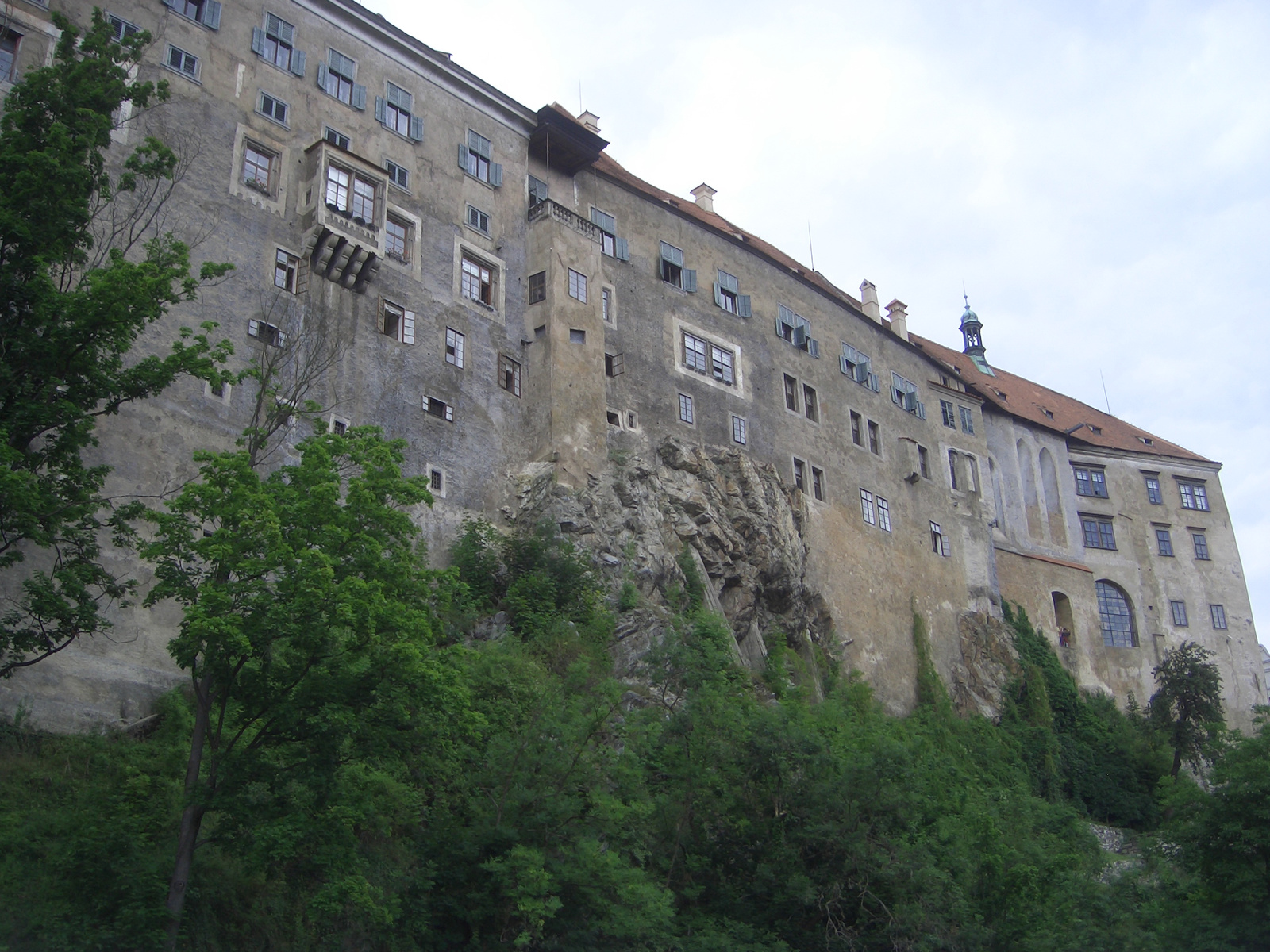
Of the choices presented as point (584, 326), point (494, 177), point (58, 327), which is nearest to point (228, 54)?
point (494, 177)

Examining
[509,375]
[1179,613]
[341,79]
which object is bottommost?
[1179,613]

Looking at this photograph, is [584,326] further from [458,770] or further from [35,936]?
[35,936]

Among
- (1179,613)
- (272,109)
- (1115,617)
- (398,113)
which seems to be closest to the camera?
(272,109)

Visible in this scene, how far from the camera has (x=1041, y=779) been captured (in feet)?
158

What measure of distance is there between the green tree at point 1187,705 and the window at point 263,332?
128 ft

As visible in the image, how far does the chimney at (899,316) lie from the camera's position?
62312 mm

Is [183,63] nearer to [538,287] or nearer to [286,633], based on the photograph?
[538,287]

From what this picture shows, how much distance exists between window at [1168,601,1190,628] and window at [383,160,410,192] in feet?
152

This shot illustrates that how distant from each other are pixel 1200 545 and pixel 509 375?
45262 mm

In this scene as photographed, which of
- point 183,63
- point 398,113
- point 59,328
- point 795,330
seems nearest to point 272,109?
point 183,63

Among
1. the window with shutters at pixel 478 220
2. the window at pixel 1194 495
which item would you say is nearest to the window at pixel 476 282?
the window with shutters at pixel 478 220

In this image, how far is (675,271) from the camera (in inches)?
1823

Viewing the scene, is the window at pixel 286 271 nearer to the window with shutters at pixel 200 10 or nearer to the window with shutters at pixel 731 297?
the window with shutters at pixel 200 10

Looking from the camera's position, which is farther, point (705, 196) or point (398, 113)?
point (705, 196)
